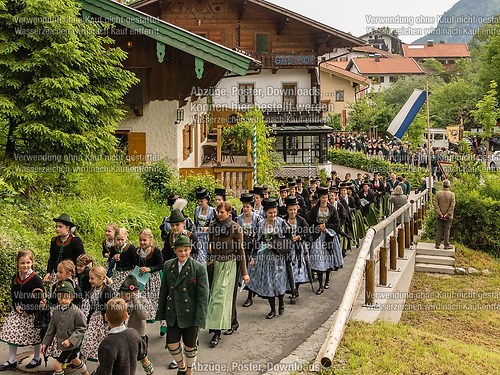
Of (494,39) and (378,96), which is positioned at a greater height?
(494,39)

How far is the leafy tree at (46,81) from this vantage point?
527 inches

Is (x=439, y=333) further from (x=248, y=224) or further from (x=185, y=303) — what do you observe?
(x=185, y=303)

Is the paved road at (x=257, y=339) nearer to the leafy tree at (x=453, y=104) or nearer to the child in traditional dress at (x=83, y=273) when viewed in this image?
the child in traditional dress at (x=83, y=273)

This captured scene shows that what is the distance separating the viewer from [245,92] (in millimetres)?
37500

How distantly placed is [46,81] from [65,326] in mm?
7170

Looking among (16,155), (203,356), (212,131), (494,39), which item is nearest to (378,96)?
(494,39)

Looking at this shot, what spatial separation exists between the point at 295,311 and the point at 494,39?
5832 cm

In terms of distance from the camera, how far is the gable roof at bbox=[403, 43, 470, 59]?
4673 inches

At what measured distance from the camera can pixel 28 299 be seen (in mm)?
7973

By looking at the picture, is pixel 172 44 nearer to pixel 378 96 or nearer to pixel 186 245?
pixel 186 245

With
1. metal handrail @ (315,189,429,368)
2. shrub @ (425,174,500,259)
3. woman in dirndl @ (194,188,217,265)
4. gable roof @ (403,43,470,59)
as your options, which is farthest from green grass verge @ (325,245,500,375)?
gable roof @ (403,43,470,59)

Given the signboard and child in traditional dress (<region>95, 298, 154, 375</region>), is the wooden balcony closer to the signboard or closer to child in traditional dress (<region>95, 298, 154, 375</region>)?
the signboard

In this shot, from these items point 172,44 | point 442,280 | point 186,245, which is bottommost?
point 442,280

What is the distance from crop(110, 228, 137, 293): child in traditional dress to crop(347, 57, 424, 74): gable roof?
87.7 metres
